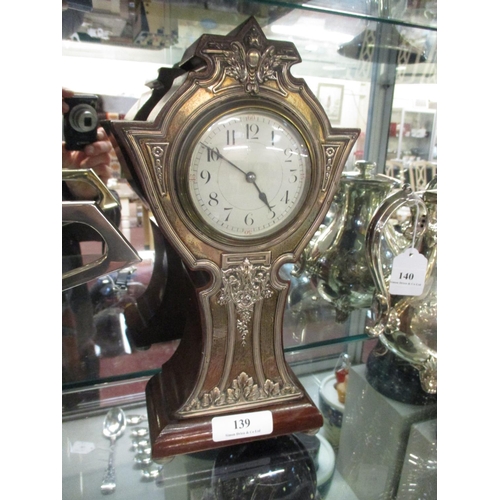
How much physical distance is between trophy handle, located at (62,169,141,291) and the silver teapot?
36 cm

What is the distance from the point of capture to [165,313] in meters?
0.77

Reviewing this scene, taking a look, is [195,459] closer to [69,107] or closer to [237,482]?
[237,482]

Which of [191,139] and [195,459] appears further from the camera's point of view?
[195,459]

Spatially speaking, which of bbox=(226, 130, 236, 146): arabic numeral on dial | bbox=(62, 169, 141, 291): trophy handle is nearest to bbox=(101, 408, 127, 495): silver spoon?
bbox=(62, 169, 141, 291): trophy handle

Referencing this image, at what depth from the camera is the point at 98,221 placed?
58cm

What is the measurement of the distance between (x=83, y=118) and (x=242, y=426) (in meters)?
0.56

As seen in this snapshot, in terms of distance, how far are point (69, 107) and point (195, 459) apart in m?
0.61

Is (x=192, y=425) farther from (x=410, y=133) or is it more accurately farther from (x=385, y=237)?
(x=410, y=133)

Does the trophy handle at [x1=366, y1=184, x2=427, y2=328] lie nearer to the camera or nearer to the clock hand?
the clock hand

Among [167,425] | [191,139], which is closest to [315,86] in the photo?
[191,139]

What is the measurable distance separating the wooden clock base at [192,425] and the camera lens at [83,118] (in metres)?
0.44

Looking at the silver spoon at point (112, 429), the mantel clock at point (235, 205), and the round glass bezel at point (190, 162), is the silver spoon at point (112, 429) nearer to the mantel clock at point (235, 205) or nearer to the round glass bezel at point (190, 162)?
the mantel clock at point (235, 205)

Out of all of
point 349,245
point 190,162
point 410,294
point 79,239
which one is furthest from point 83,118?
point 410,294

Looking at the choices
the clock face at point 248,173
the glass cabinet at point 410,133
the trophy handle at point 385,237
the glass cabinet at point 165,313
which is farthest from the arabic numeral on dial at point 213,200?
the glass cabinet at point 410,133
